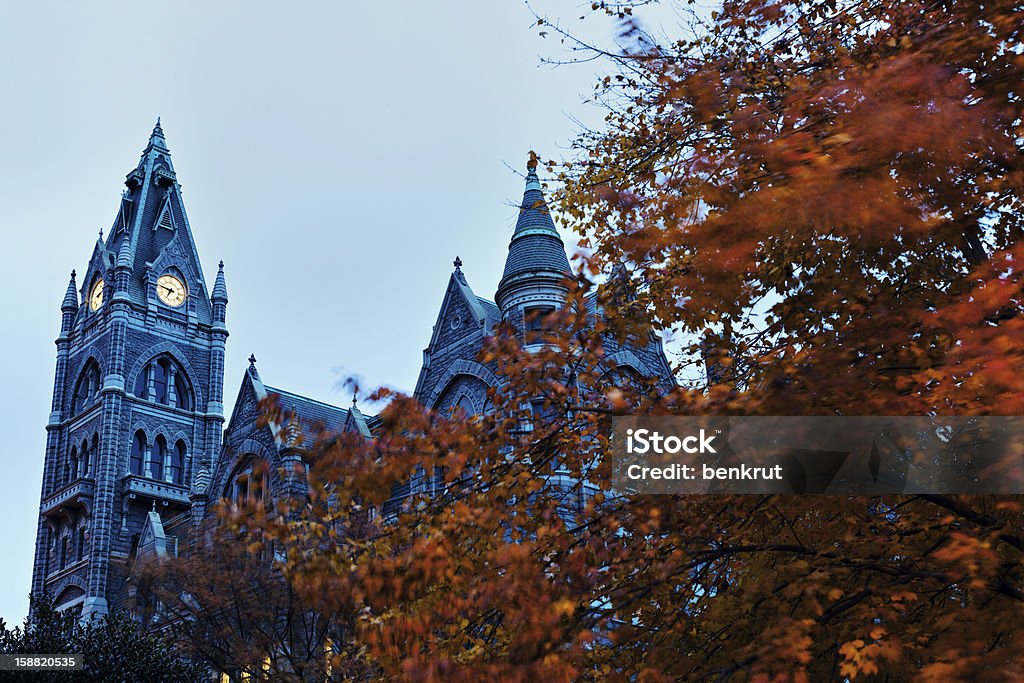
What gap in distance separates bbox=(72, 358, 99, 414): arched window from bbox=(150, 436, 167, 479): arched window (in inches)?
178

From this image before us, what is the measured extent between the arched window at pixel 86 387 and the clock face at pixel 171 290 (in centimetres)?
520

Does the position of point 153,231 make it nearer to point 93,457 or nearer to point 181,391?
point 181,391

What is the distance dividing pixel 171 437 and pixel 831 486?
54.8m

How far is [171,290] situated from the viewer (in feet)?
204

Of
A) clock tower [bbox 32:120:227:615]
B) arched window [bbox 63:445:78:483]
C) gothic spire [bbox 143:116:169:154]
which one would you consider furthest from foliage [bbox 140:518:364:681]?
gothic spire [bbox 143:116:169:154]

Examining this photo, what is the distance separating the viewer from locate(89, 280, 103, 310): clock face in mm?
61234

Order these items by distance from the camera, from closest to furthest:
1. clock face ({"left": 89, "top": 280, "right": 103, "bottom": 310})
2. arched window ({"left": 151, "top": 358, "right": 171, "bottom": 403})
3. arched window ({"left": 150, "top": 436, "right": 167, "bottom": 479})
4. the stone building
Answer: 1. the stone building
2. arched window ({"left": 150, "top": 436, "right": 167, "bottom": 479})
3. arched window ({"left": 151, "top": 358, "right": 171, "bottom": 403})
4. clock face ({"left": 89, "top": 280, "right": 103, "bottom": 310})

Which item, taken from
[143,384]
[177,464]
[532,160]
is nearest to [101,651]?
[532,160]

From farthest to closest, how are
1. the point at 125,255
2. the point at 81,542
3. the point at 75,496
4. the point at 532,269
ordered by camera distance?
the point at 125,255, the point at 81,542, the point at 75,496, the point at 532,269

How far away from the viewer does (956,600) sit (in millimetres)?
9023

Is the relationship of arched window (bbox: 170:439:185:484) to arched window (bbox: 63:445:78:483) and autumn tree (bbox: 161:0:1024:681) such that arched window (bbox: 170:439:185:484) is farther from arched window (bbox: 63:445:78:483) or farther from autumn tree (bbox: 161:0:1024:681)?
autumn tree (bbox: 161:0:1024:681)

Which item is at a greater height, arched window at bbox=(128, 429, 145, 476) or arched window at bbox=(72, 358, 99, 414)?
arched window at bbox=(72, 358, 99, 414)

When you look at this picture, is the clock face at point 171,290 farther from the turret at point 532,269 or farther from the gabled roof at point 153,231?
the turret at point 532,269

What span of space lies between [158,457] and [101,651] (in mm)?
29840
